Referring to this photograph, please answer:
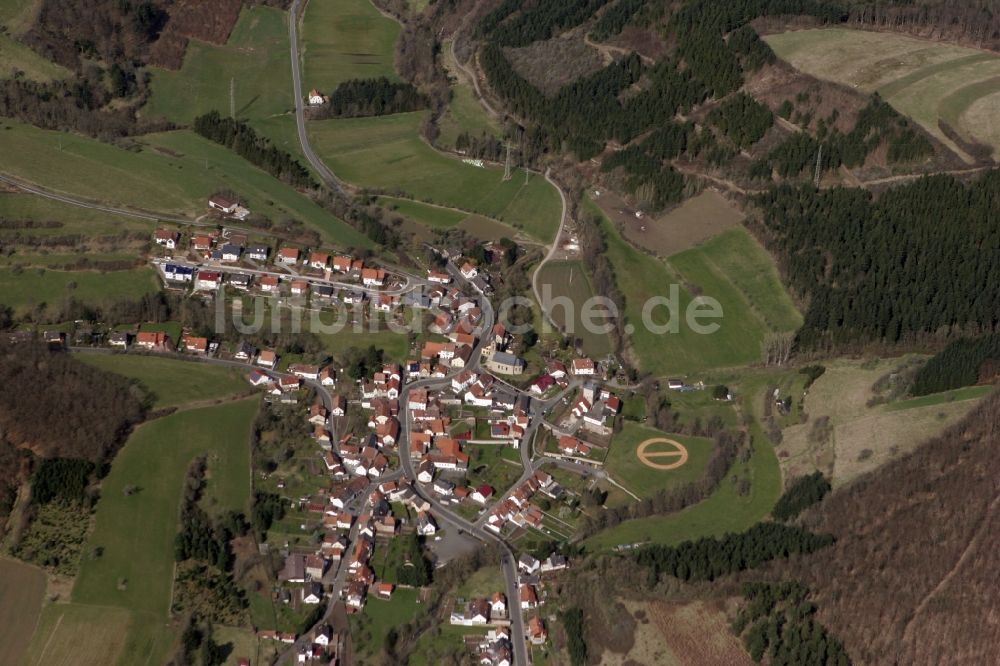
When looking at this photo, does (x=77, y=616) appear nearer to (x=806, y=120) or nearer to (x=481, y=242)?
(x=481, y=242)

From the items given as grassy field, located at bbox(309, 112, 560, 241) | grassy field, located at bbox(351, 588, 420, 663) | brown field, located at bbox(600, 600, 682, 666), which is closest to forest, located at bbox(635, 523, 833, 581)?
brown field, located at bbox(600, 600, 682, 666)

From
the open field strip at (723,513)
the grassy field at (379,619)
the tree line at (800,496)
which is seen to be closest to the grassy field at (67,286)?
the grassy field at (379,619)

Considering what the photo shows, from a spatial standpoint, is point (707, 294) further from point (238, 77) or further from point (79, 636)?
point (238, 77)

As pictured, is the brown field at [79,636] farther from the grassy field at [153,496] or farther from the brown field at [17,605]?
the grassy field at [153,496]

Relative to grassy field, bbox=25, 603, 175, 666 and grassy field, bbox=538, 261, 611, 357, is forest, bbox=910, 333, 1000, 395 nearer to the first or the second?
grassy field, bbox=538, 261, 611, 357

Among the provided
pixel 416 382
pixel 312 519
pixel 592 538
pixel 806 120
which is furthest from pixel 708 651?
pixel 806 120
